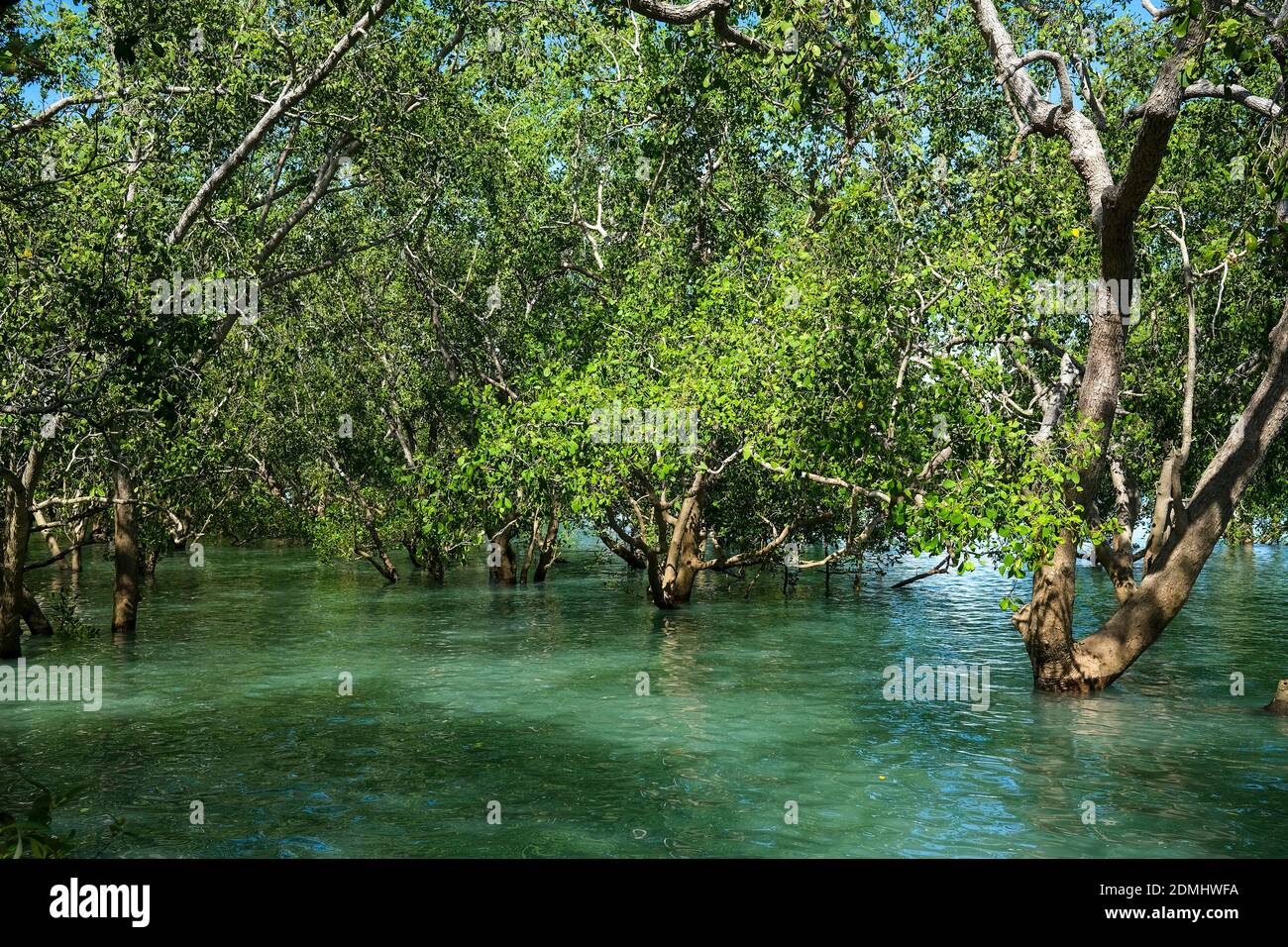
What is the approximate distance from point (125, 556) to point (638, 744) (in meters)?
14.6

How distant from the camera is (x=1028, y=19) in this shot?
2403 cm

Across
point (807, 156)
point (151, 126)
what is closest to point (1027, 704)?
point (807, 156)

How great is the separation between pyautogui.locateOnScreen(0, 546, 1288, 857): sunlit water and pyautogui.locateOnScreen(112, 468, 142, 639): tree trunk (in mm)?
1000

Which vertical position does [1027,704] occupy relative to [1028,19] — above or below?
below

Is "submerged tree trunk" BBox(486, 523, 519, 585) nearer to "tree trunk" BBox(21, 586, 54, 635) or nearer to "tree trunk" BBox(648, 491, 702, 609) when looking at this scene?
"tree trunk" BBox(648, 491, 702, 609)

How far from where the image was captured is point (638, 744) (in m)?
15.7

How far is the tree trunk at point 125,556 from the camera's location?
24641 mm

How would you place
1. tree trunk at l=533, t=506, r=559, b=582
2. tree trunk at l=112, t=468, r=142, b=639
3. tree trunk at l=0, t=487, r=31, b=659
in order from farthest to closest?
tree trunk at l=533, t=506, r=559, b=582 < tree trunk at l=112, t=468, r=142, b=639 < tree trunk at l=0, t=487, r=31, b=659

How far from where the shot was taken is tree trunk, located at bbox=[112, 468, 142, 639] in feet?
80.8

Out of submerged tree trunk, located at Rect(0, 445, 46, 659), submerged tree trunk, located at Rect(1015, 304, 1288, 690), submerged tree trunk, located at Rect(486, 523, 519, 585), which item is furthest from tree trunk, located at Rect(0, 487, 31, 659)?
submerged tree trunk, located at Rect(486, 523, 519, 585)

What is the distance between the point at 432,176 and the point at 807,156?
28.6ft

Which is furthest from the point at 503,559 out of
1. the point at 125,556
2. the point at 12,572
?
the point at 12,572

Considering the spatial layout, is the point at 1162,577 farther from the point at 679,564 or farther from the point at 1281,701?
the point at 679,564
